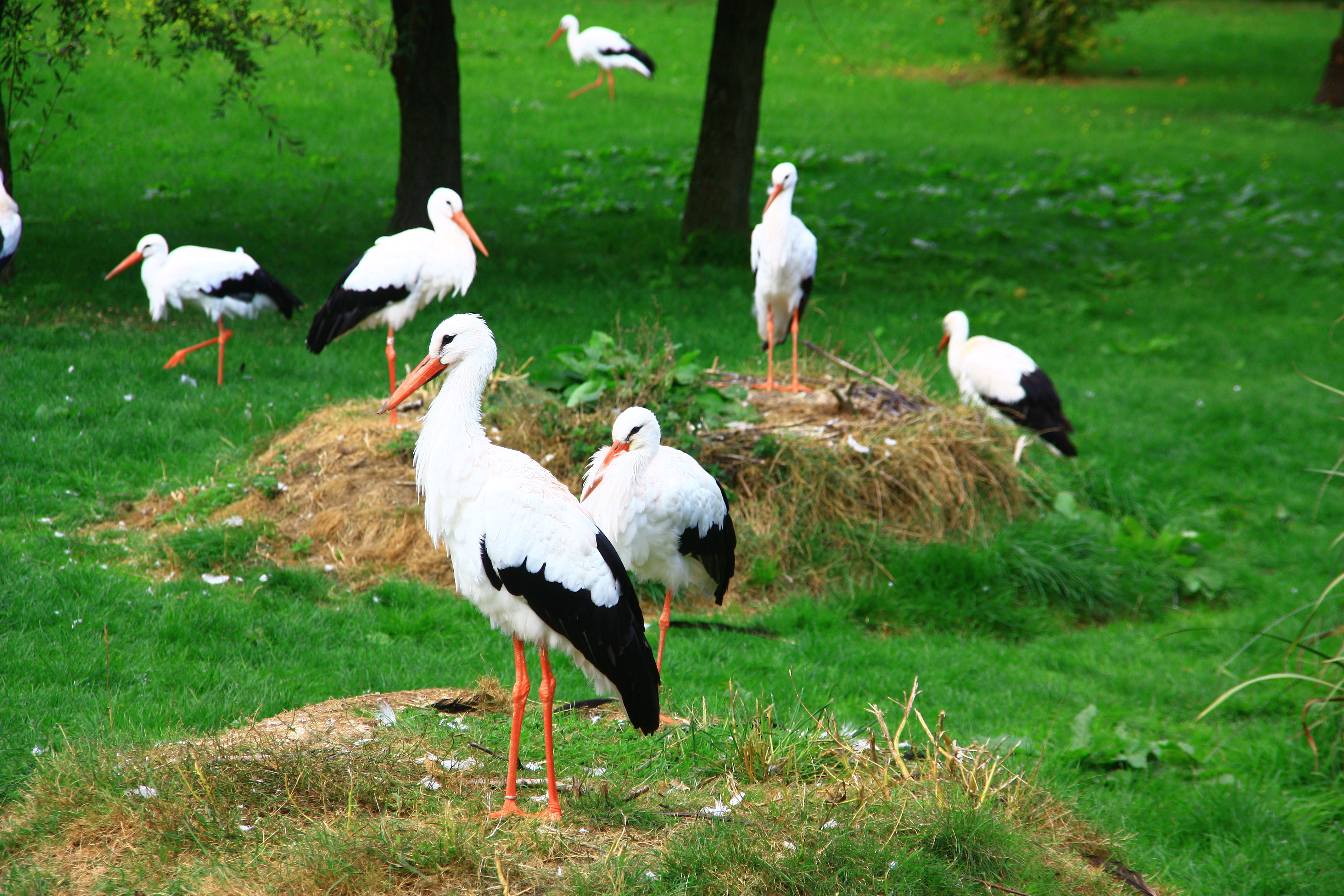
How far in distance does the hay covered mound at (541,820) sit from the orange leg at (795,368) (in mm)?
3779

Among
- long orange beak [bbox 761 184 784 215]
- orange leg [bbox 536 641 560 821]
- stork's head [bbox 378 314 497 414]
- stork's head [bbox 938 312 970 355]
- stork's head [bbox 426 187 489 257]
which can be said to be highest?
long orange beak [bbox 761 184 784 215]

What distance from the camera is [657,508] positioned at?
4746 millimetres

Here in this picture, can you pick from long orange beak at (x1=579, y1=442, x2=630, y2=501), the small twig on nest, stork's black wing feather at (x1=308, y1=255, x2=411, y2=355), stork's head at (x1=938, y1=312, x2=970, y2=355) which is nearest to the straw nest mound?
the small twig on nest

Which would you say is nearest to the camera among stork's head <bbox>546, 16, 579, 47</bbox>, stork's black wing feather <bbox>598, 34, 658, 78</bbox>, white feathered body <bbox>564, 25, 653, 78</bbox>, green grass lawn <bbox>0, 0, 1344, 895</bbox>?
green grass lawn <bbox>0, 0, 1344, 895</bbox>

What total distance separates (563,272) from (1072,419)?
17.2 ft

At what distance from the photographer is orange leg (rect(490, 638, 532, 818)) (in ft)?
11.4

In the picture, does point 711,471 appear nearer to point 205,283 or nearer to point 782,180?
point 782,180

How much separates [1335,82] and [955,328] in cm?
2154

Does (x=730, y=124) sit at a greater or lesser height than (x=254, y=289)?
Answer: greater

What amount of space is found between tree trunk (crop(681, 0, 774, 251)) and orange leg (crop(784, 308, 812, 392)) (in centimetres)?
432

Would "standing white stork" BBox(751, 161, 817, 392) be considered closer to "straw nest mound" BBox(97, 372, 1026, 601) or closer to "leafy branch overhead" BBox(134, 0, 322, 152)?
"straw nest mound" BBox(97, 372, 1026, 601)

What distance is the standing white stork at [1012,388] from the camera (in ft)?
26.7

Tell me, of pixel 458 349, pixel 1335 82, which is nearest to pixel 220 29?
pixel 458 349

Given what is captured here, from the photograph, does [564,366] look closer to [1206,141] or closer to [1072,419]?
[1072,419]
